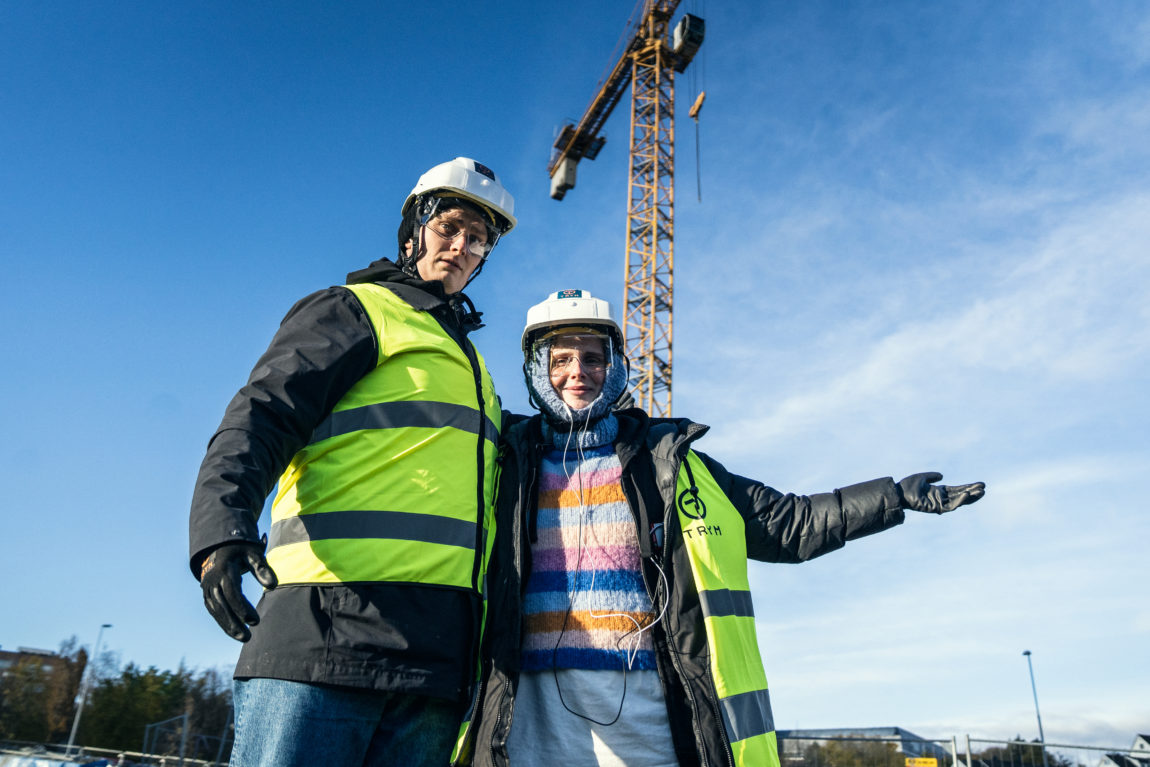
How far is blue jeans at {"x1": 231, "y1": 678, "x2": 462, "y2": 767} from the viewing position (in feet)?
6.10

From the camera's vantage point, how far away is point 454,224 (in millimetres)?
2939

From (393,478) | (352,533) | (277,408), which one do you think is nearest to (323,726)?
(352,533)

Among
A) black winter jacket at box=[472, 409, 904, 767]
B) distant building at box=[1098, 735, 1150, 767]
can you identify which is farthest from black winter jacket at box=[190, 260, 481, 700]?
distant building at box=[1098, 735, 1150, 767]

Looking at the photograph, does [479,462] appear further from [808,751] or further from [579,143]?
[579,143]

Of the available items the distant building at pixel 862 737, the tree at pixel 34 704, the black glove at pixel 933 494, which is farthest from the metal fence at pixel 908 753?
the tree at pixel 34 704

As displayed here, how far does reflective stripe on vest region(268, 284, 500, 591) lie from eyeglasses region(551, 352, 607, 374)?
81cm

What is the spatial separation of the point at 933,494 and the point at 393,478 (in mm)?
2213

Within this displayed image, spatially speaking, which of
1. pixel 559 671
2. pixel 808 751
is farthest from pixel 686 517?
pixel 808 751

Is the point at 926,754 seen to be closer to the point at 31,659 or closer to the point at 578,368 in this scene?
the point at 578,368

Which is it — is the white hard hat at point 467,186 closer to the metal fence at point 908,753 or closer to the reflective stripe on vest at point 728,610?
the reflective stripe on vest at point 728,610

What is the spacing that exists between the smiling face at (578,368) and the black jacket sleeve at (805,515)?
1.80 feet

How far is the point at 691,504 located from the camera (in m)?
2.90

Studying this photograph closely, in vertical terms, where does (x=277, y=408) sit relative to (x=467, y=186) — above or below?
below

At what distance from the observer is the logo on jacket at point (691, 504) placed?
2879 millimetres
